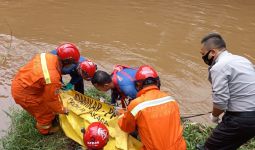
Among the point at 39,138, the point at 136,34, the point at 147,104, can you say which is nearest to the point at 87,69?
the point at 39,138

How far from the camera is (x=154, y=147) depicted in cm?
427

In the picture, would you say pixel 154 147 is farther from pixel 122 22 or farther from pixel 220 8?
pixel 220 8

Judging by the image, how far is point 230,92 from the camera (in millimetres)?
4324

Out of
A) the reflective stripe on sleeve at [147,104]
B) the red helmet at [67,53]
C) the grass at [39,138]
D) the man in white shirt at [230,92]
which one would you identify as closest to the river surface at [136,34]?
the grass at [39,138]

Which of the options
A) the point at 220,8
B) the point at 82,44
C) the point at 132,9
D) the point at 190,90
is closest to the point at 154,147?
the point at 190,90

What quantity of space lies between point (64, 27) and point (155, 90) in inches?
270

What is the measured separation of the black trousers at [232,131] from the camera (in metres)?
4.38

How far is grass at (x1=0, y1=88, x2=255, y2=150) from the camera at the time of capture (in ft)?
18.1

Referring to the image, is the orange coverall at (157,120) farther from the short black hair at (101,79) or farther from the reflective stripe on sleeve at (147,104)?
the short black hair at (101,79)

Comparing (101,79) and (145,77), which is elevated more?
(145,77)

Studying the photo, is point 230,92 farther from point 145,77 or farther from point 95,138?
point 95,138

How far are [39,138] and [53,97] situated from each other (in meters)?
0.88

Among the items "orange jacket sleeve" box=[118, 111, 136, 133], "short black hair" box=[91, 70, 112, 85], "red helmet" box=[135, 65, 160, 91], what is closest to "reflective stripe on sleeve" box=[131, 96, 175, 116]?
"orange jacket sleeve" box=[118, 111, 136, 133]

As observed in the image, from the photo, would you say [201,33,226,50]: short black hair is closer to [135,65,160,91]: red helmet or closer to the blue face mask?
[135,65,160,91]: red helmet
